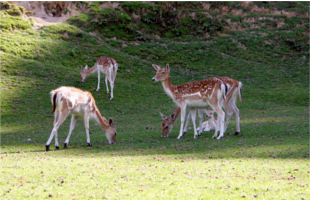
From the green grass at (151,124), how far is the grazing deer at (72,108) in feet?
2.05

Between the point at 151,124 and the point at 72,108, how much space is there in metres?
6.52

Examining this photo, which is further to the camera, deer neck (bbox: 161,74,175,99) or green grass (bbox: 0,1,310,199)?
deer neck (bbox: 161,74,175,99)

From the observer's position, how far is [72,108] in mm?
9828

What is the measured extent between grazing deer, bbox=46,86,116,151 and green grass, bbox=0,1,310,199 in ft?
2.05

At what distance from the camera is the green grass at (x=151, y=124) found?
17.8 ft

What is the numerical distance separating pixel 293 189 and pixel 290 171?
50.3 inches

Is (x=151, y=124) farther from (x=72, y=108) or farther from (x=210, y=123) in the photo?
(x=72, y=108)

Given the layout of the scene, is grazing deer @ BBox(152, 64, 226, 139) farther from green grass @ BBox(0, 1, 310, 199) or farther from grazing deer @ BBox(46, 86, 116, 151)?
grazing deer @ BBox(46, 86, 116, 151)

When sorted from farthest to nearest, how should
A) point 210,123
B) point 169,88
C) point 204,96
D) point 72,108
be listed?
point 210,123 < point 169,88 < point 204,96 < point 72,108

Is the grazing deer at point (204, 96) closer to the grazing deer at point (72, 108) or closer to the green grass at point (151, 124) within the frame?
the green grass at point (151, 124)

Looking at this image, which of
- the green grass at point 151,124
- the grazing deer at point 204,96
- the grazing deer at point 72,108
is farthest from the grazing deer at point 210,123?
the grazing deer at point 72,108

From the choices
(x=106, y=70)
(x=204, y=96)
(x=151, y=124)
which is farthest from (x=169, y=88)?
(x=106, y=70)

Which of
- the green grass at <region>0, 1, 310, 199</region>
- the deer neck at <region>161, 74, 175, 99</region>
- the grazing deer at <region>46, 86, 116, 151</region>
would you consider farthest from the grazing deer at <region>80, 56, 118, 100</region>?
the grazing deer at <region>46, 86, 116, 151</region>

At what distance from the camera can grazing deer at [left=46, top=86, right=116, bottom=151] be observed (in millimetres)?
9344
